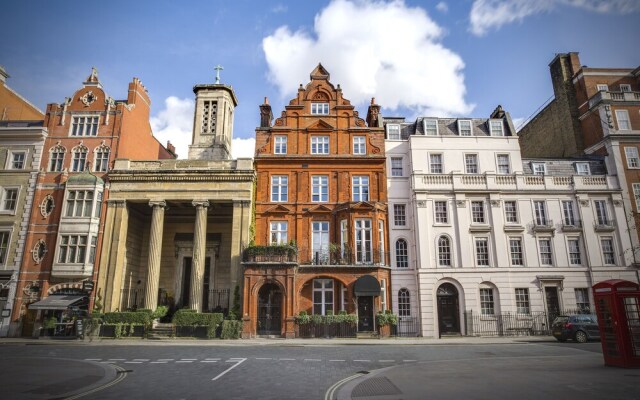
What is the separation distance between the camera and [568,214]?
99.1 ft

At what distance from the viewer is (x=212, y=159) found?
1228 inches

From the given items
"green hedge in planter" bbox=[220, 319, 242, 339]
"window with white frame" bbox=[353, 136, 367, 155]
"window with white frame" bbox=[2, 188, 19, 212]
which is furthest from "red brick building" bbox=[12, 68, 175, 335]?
"window with white frame" bbox=[353, 136, 367, 155]

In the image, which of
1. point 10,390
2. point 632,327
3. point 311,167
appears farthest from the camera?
point 311,167

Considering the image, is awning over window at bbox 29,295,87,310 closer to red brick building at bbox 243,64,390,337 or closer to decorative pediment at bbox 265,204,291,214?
red brick building at bbox 243,64,390,337

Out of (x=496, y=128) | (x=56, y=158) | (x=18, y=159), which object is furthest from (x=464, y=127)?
(x=18, y=159)

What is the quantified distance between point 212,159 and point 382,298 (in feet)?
56.0

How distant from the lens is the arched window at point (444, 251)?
29.0 m

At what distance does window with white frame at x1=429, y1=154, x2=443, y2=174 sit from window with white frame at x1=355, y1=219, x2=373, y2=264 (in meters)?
7.10

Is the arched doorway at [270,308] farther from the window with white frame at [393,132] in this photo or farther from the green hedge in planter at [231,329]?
the window with white frame at [393,132]

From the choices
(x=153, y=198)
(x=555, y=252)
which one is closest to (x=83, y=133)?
(x=153, y=198)

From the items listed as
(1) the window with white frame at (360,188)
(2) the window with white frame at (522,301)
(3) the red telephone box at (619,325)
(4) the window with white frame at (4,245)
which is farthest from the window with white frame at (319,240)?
(4) the window with white frame at (4,245)

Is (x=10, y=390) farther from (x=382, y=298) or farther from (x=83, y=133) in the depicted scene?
(x=83, y=133)

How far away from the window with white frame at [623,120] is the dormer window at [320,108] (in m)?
24.5

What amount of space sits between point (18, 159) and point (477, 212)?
3672cm
